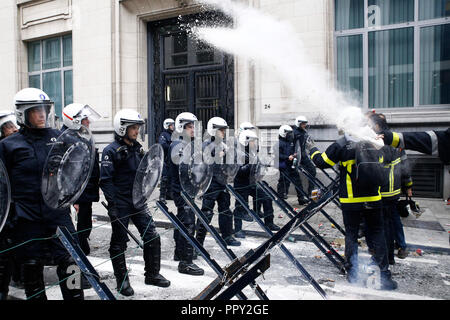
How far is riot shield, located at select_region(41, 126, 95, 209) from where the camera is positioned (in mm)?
2859

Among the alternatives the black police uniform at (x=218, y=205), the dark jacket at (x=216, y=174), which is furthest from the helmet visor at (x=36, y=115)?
the black police uniform at (x=218, y=205)

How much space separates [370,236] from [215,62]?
905 cm

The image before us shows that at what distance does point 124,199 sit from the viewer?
4.18 metres

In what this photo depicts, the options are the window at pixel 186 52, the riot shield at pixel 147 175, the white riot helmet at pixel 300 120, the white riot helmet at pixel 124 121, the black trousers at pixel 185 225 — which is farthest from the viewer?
the window at pixel 186 52

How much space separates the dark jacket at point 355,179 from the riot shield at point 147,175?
6.47ft

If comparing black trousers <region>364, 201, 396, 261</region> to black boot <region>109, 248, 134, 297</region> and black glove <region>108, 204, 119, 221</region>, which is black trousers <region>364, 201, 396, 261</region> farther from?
black glove <region>108, 204, 119, 221</region>

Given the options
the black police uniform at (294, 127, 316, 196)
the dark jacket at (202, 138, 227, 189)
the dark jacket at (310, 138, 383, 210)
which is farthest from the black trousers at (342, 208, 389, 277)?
the black police uniform at (294, 127, 316, 196)

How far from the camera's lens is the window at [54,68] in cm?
1509

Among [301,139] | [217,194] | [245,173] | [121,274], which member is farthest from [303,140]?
[121,274]

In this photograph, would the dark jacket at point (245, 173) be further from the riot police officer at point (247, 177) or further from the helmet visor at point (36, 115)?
the helmet visor at point (36, 115)

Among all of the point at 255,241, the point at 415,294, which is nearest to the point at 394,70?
the point at 255,241

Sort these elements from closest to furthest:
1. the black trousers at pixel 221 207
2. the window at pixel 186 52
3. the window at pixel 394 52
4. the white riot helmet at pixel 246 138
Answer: the black trousers at pixel 221 207
the white riot helmet at pixel 246 138
the window at pixel 394 52
the window at pixel 186 52

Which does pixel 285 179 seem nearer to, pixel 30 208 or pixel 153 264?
pixel 153 264
